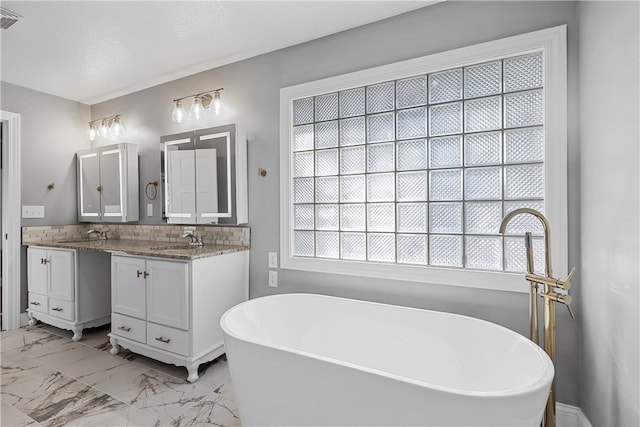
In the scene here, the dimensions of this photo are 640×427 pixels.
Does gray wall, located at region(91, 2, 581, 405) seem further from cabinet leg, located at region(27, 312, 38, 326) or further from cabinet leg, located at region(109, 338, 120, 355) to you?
cabinet leg, located at region(27, 312, 38, 326)

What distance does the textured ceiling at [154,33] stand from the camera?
2002 millimetres

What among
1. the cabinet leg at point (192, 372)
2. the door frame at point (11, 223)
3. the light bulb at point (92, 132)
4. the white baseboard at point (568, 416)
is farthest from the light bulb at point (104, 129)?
the white baseboard at point (568, 416)

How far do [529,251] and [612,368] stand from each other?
0.51m

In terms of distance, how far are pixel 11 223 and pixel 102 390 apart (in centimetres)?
223

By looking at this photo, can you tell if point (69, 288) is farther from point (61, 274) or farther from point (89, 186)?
point (89, 186)

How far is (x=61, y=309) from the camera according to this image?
9.55 feet

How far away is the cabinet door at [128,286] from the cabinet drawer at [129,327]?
0.13 ft

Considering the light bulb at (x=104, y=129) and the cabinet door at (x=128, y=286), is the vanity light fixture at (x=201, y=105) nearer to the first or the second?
the light bulb at (x=104, y=129)

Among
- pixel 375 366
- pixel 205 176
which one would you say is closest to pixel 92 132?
pixel 205 176

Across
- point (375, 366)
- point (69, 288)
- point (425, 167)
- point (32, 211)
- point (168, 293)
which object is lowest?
point (375, 366)

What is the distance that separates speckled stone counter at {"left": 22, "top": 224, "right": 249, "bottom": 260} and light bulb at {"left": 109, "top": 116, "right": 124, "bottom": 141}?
0.98 m

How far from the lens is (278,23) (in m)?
2.18

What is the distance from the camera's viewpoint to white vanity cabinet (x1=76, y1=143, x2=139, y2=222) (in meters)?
3.20

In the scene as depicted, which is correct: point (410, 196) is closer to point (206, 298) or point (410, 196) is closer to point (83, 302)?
point (206, 298)
